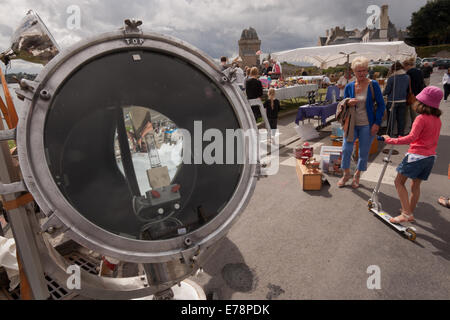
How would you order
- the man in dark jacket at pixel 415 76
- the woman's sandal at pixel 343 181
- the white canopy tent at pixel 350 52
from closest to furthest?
the woman's sandal at pixel 343 181
the man in dark jacket at pixel 415 76
the white canopy tent at pixel 350 52

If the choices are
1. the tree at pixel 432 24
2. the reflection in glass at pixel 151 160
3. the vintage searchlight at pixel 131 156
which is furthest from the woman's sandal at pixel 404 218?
the tree at pixel 432 24

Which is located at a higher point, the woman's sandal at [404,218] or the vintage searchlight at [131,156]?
the vintage searchlight at [131,156]

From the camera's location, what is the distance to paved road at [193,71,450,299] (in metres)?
2.18

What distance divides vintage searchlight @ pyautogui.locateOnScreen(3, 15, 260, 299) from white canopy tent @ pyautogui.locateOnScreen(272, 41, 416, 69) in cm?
645

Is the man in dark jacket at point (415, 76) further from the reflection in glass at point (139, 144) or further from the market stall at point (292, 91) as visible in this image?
the reflection in glass at point (139, 144)

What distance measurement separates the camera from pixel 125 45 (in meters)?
1.04

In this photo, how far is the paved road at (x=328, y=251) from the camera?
218cm

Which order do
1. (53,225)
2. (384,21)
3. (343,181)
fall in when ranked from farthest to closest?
1. (384,21)
2. (343,181)
3. (53,225)

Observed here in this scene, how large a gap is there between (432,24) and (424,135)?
65961 millimetres

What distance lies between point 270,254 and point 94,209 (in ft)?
6.62

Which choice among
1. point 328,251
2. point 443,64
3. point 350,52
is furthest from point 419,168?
point 443,64

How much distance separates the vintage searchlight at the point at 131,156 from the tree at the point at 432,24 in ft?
216

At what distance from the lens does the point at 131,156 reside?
4.07 feet

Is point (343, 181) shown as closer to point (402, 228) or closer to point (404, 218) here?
point (404, 218)
